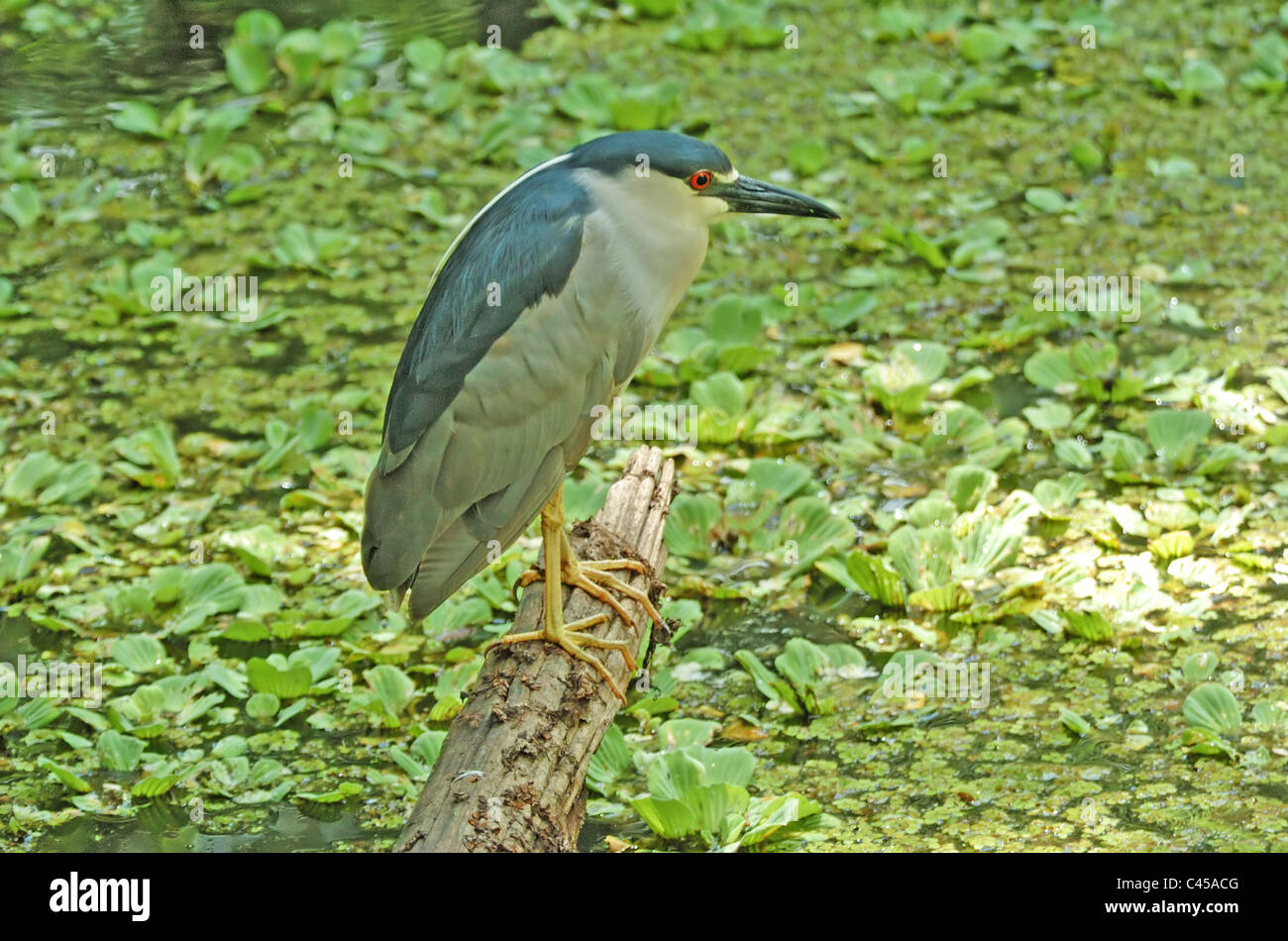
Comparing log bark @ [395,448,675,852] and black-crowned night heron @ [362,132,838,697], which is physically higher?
black-crowned night heron @ [362,132,838,697]

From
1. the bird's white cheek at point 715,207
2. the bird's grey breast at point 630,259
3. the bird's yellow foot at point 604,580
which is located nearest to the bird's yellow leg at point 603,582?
the bird's yellow foot at point 604,580

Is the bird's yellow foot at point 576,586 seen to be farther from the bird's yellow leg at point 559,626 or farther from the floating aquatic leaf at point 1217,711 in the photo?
the floating aquatic leaf at point 1217,711

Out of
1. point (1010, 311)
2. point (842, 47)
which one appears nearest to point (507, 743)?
point (1010, 311)

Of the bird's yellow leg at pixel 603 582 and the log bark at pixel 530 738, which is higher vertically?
the bird's yellow leg at pixel 603 582

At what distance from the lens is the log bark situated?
289 centimetres

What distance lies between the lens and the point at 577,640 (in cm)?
352

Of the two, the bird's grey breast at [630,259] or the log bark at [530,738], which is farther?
the bird's grey breast at [630,259]

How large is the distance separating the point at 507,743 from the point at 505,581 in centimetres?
139

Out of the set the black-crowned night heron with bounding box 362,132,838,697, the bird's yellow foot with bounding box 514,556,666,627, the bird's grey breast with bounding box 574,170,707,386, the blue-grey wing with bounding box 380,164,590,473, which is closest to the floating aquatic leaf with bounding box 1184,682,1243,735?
the bird's yellow foot with bounding box 514,556,666,627

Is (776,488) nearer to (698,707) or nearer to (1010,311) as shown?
(698,707)

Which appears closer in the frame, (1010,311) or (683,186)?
(683,186)

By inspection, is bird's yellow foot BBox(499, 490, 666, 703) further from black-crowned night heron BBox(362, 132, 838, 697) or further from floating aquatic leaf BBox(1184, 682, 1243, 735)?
floating aquatic leaf BBox(1184, 682, 1243, 735)

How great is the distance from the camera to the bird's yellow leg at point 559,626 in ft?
11.3

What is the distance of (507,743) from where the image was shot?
3121mm
